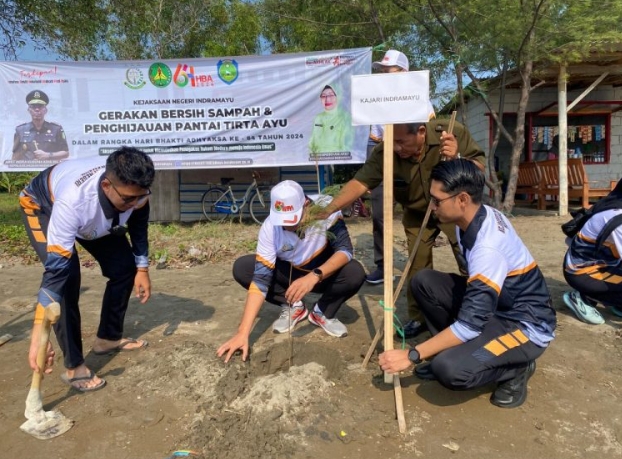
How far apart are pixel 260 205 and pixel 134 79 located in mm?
2931

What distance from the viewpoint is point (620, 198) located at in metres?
3.31

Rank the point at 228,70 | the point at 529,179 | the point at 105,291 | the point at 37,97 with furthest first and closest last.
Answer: the point at 529,179
the point at 37,97
the point at 228,70
the point at 105,291

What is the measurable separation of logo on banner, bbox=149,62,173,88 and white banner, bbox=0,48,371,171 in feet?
0.05

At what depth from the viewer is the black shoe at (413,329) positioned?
324 cm

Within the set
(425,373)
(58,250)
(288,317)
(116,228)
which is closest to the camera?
(58,250)

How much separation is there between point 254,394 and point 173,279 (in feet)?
9.55

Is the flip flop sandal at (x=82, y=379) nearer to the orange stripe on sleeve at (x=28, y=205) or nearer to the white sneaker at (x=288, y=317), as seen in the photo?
the orange stripe on sleeve at (x=28, y=205)

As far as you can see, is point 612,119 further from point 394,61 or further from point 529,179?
point 394,61

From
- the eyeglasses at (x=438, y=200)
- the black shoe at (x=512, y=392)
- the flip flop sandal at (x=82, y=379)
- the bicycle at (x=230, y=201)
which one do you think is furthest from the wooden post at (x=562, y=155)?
the flip flop sandal at (x=82, y=379)

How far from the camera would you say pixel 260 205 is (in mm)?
8375

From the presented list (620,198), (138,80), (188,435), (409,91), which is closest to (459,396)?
(188,435)

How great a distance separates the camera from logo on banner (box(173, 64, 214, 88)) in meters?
7.15

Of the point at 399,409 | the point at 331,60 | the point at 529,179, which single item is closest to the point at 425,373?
the point at 399,409

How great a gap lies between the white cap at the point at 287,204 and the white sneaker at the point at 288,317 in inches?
33.9
